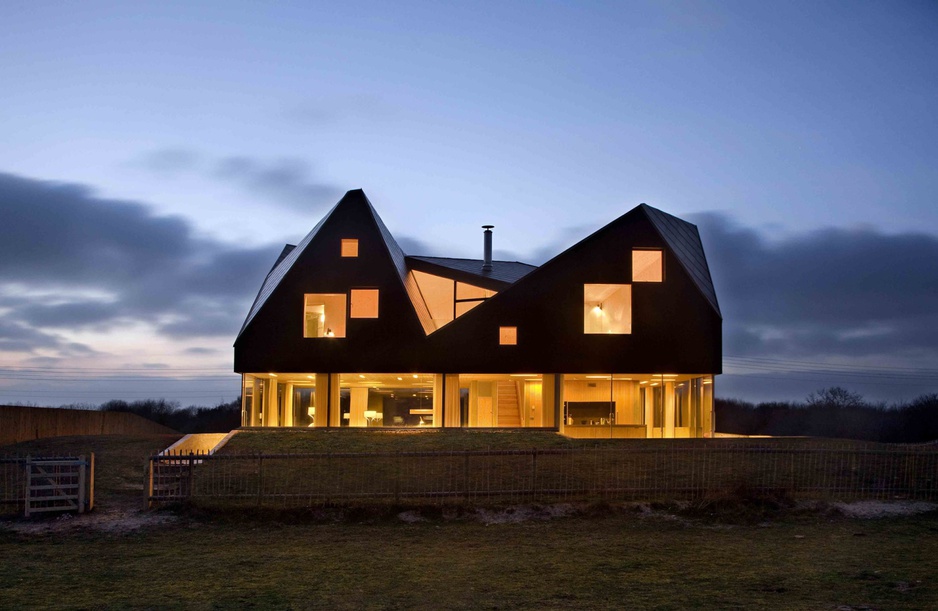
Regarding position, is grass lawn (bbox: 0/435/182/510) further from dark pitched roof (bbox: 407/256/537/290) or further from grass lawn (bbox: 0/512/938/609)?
dark pitched roof (bbox: 407/256/537/290)

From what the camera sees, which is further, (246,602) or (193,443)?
(193,443)

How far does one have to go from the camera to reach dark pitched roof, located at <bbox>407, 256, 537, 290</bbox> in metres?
34.2

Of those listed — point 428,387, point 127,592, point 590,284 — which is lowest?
point 127,592

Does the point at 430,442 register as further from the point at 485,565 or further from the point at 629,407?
Result: the point at 485,565

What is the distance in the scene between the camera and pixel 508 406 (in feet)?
105

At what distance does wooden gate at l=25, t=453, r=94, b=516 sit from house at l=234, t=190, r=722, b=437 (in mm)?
14397

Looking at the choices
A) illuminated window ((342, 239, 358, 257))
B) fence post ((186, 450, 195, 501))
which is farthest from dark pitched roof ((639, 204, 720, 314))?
fence post ((186, 450, 195, 501))

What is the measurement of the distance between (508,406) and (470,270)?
683cm

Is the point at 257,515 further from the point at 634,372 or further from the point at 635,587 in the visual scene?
the point at 634,372

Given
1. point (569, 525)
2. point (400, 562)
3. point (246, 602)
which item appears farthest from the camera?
point (569, 525)

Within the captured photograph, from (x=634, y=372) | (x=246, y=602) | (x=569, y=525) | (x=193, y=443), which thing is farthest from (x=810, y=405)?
(x=246, y=602)

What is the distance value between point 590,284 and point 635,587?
20003 mm

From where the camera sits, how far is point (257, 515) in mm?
16234

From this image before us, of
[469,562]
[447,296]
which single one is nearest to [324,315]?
[447,296]
